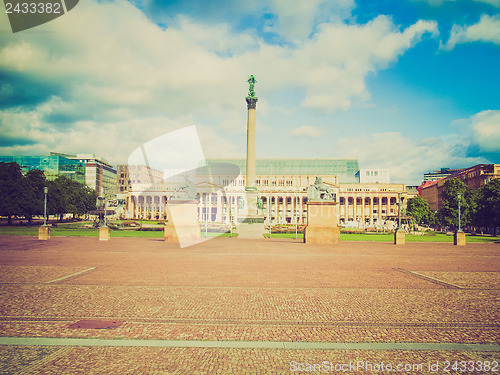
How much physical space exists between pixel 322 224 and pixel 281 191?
11606 cm

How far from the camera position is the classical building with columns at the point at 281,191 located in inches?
5792

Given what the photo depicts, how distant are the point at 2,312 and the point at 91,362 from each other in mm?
5332

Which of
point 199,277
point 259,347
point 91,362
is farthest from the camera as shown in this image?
point 199,277

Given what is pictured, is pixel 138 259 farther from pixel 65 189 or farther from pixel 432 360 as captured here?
pixel 65 189

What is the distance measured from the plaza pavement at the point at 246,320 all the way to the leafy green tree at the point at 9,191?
62.4 meters

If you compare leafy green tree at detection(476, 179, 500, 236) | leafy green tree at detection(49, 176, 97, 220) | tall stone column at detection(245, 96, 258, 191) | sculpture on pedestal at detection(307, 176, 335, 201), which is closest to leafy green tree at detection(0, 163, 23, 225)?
leafy green tree at detection(49, 176, 97, 220)

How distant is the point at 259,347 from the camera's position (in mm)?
8242

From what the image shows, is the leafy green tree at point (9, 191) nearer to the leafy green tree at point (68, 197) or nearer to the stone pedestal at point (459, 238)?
the leafy green tree at point (68, 197)

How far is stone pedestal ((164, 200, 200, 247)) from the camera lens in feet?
118

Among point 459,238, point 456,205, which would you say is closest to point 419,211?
point 456,205

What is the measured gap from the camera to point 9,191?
234 ft

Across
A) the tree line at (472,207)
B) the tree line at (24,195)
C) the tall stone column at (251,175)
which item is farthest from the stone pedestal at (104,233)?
the tree line at (472,207)

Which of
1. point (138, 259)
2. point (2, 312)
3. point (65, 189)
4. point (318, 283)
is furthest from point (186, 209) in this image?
point (65, 189)

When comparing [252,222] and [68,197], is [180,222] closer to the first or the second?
[252,222]
